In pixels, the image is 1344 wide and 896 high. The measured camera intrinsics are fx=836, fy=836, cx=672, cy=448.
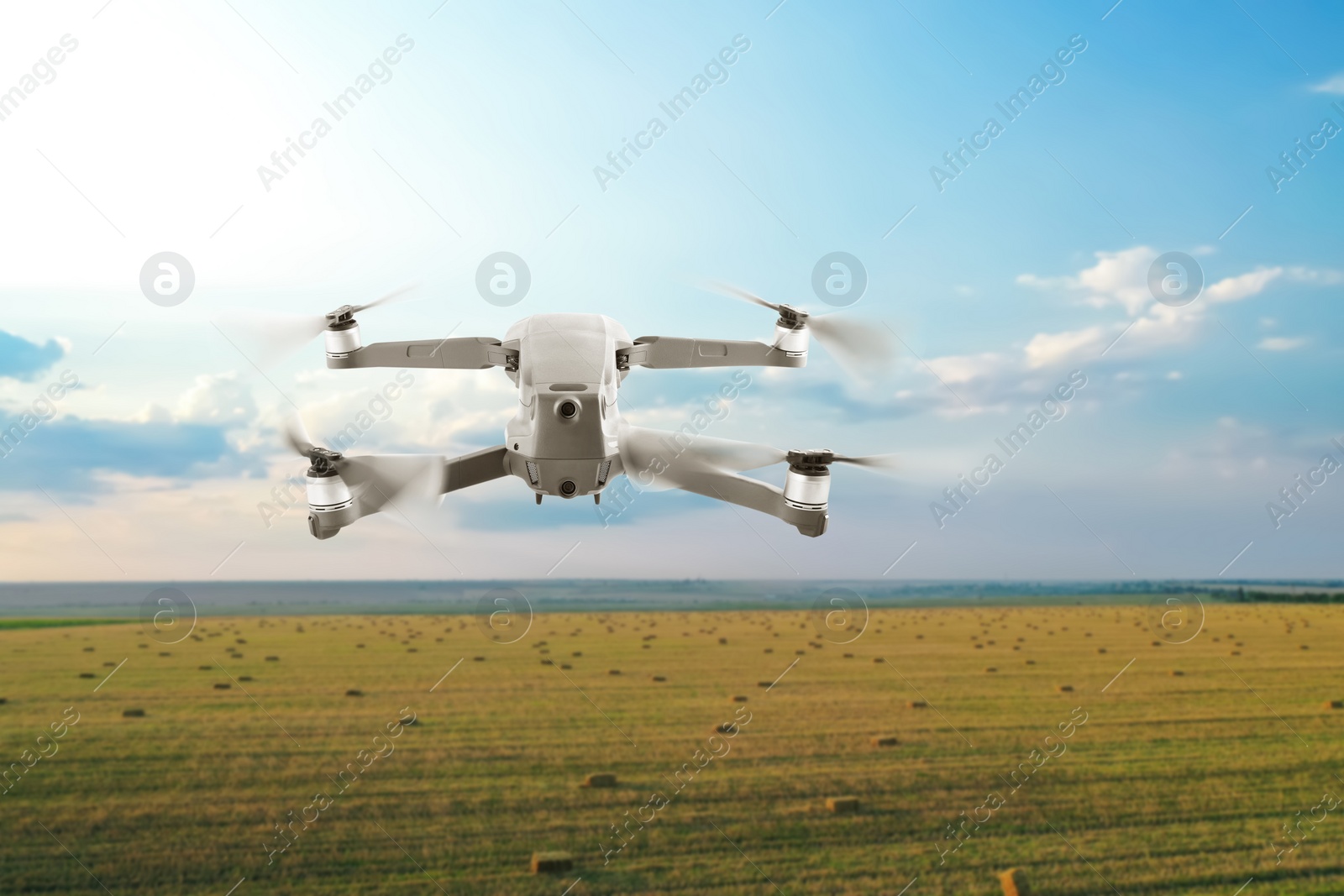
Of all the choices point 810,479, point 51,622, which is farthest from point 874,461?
point 51,622

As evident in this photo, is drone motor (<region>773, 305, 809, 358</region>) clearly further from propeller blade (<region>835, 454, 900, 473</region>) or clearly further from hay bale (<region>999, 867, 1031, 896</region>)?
hay bale (<region>999, 867, 1031, 896</region>)

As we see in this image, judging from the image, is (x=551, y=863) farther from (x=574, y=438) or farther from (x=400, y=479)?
(x=574, y=438)

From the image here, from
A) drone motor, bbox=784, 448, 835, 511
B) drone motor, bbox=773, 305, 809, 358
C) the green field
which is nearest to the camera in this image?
drone motor, bbox=784, 448, 835, 511

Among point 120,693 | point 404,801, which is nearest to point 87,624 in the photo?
point 120,693

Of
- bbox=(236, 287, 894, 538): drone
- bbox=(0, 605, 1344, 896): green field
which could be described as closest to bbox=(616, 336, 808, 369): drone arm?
bbox=(236, 287, 894, 538): drone

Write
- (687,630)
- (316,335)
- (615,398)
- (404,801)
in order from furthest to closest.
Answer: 1. (687,630)
2. (404,801)
3. (316,335)
4. (615,398)

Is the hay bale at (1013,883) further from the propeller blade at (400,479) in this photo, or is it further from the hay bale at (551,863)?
the propeller blade at (400,479)

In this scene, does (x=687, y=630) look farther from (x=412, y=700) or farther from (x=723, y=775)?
(x=723, y=775)
